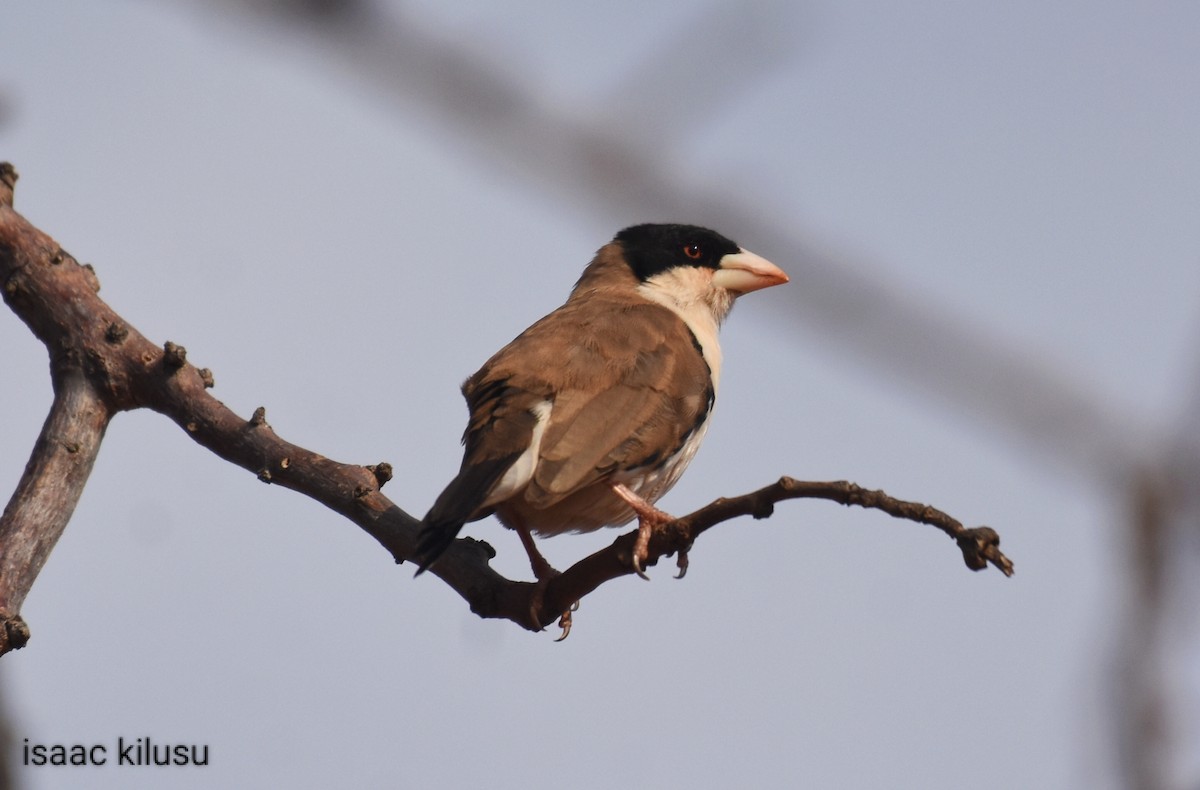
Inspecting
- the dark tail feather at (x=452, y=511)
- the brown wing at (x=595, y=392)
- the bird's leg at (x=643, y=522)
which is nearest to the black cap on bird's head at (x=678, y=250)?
the brown wing at (x=595, y=392)

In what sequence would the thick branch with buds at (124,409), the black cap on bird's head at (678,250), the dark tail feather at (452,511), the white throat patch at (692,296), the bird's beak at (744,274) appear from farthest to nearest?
the black cap on bird's head at (678,250)
the bird's beak at (744,274)
the white throat patch at (692,296)
the dark tail feather at (452,511)
the thick branch with buds at (124,409)

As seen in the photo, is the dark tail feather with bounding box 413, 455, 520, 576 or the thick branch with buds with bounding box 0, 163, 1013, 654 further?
the dark tail feather with bounding box 413, 455, 520, 576

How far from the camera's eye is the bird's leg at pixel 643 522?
3.56 m

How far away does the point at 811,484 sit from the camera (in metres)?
3.08

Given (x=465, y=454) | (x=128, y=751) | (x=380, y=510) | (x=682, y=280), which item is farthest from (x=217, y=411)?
(x=682, y=280)

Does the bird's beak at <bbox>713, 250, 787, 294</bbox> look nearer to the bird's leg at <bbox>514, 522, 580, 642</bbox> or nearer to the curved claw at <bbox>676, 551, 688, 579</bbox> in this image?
the bird's leg at <bbox>514, 522, 580, 642</bbox>

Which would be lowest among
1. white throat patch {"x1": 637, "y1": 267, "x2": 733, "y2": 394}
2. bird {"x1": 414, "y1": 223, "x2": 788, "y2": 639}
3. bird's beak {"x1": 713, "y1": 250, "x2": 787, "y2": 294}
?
bird {"x1": 414, "y1": 223, "x2": 788, "y2": 639}

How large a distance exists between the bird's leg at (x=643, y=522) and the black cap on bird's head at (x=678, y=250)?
244 cm

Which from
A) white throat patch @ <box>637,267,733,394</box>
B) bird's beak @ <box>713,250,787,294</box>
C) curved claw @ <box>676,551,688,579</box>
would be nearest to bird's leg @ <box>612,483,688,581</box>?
curved claw @ <box>676,551,688,579</box>

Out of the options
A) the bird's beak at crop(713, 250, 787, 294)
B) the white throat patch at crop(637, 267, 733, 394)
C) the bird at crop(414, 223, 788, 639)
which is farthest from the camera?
the bird's beak at crop(713, 250, 787, 294)

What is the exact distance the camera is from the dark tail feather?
4004mm

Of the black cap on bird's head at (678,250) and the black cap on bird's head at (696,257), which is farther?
the black cap on bird's head at (678,250)

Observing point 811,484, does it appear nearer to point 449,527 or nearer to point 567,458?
point 449,527

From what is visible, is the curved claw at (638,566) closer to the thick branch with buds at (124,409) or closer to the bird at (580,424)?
the thick branch with buds at (124,409)
